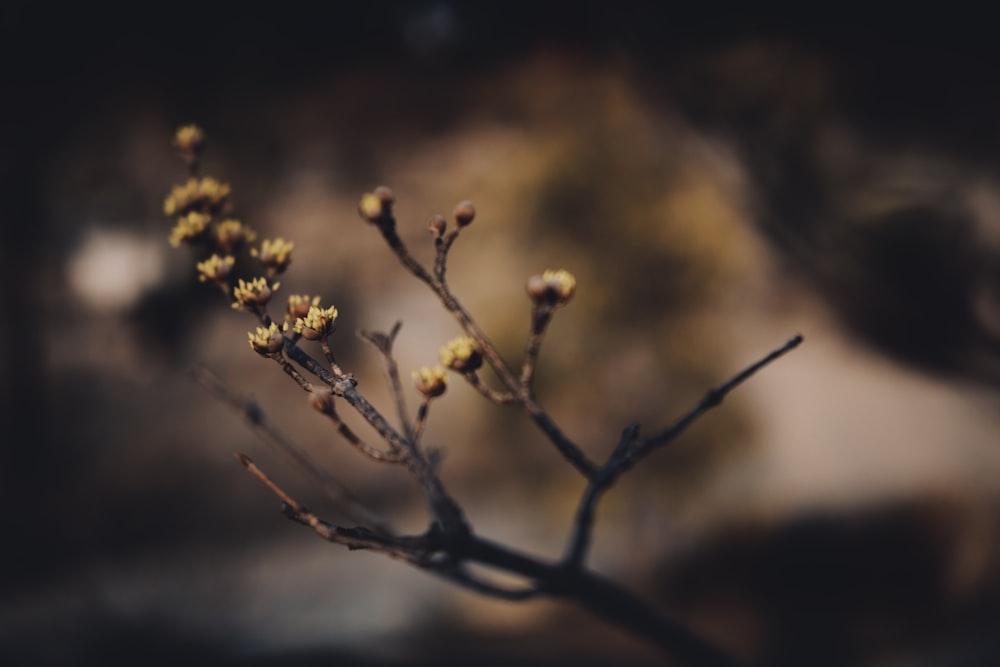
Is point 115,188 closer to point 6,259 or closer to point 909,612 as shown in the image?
point 6,259

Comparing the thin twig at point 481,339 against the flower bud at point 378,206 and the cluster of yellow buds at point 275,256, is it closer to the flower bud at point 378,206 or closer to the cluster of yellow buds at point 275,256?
the flower bud at point 378,206

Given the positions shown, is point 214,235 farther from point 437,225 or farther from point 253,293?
point 437,225

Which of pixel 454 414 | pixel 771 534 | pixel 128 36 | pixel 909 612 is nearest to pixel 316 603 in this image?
pixel 454 414

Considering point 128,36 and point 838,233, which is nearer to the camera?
point 838,233

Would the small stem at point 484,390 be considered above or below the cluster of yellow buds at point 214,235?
below

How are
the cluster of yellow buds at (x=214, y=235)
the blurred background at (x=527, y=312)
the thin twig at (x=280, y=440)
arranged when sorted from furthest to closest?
the blurred background at (x=527, y=312)
the cluster of yellow buds at (x=214, y=235)
the thin twig at (x=280, y=440)

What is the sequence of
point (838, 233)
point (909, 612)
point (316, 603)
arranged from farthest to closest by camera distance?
point (316, 603) → point (909, 612) → point (838, 233)

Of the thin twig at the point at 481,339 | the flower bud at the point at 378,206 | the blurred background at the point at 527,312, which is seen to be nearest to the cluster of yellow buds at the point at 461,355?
the thin twig at the point at 481,339

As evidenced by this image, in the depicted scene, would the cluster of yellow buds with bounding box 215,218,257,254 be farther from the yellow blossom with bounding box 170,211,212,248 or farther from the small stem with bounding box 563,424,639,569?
the small stem with bounding box 563,424,639,569
